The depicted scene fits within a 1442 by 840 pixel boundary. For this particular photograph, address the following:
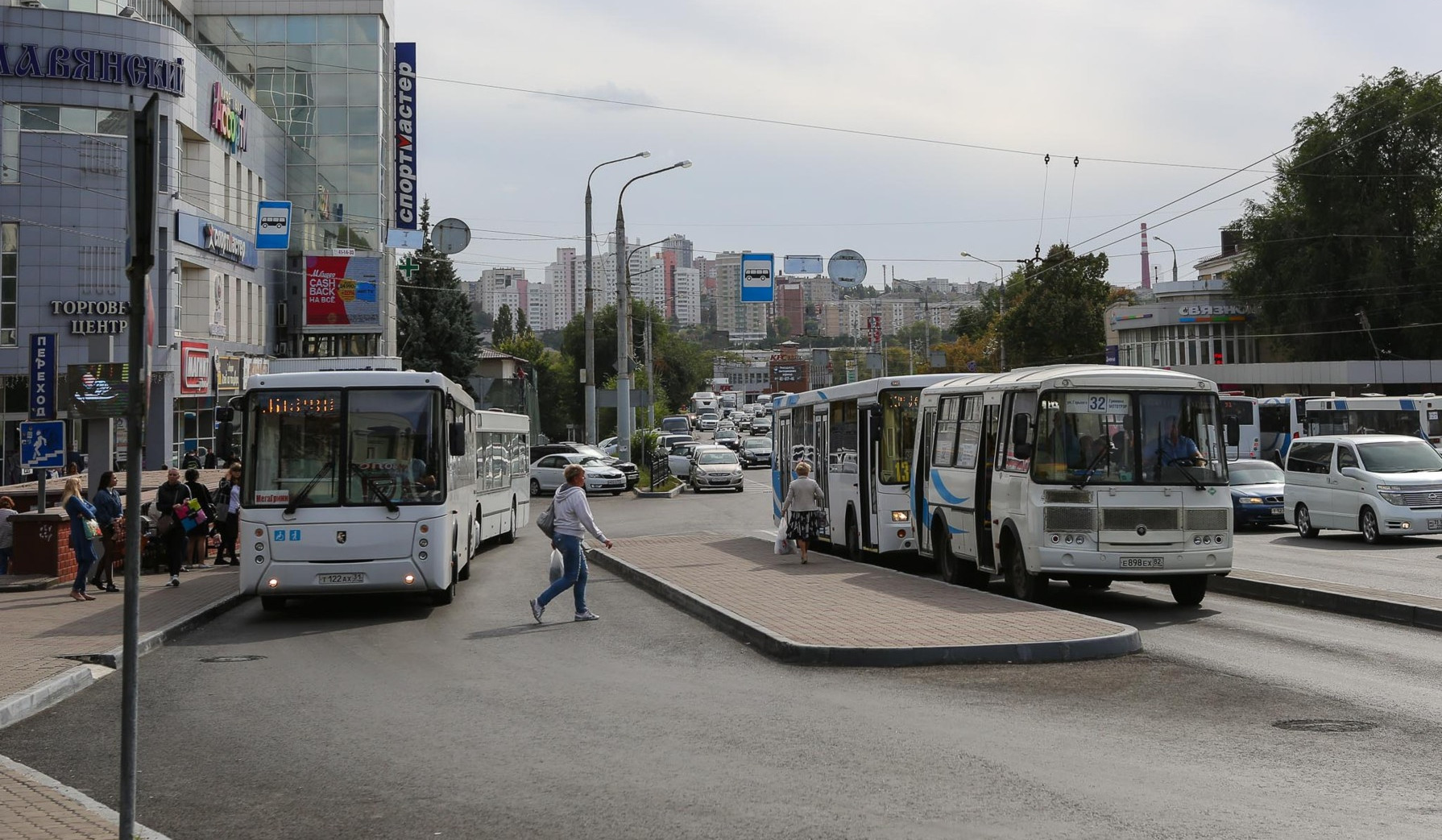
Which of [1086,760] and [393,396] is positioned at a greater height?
[393,396]

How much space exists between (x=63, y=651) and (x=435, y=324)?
59.6m

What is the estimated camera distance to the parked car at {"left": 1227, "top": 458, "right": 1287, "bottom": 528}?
30.4 meters

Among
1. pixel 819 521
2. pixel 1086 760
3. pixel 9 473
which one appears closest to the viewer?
pixel 1086 760

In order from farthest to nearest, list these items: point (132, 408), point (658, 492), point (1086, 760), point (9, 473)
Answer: point (658, 492) < point (9, 473) < point (1086, 760) < point (132, 408)

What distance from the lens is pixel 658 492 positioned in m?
51.6

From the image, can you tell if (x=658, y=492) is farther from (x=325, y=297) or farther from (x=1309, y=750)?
(x=1309, y=750)

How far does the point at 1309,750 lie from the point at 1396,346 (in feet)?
220

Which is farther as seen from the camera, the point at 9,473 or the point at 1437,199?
the point at 1437,199

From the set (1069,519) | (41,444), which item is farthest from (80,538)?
(1069,519)

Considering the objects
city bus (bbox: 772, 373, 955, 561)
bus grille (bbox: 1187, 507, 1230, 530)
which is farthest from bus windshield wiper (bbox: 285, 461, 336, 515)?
bus grille (bbox: 1187, 507, 1230, 530)

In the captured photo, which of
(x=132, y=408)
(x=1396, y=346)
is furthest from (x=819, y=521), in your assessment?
(x=1396, y=346)

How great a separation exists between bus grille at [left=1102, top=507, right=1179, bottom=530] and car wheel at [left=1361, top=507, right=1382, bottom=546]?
38.3 ft

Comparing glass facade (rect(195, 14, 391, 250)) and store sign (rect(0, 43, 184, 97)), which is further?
glass facade (rect(195, 14, 391, 250))

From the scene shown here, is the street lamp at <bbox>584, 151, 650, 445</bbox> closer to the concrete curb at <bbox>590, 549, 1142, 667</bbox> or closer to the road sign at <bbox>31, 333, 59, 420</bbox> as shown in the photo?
the road sign at <bbox>31, 333, 59, 420</bbox>
